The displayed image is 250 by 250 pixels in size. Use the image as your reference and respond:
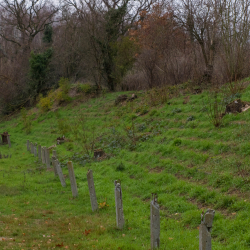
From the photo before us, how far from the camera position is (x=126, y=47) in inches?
1168

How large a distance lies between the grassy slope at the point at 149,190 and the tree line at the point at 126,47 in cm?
394

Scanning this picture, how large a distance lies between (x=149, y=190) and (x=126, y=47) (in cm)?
2356

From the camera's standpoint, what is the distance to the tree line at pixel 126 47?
642 inches

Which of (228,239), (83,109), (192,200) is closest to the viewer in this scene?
(228,239)

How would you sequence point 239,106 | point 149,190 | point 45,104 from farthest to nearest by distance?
point 45,104 < point 239,106 < point 149,190

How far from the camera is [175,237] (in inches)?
216

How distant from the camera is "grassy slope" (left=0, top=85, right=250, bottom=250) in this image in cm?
557

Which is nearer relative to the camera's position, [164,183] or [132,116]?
[164,183]

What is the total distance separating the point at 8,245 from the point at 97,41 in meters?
28.7

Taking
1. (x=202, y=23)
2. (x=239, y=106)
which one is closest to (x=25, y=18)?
(x=202, y=23)

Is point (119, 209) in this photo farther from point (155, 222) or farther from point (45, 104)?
point (45, 104)

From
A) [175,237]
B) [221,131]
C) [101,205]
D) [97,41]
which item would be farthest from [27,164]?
[97,41]

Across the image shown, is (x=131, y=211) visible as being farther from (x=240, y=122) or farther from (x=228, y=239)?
(x=240, y=122)

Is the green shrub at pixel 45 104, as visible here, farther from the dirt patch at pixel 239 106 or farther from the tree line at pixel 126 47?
the dirt patch at pixel 239 106
